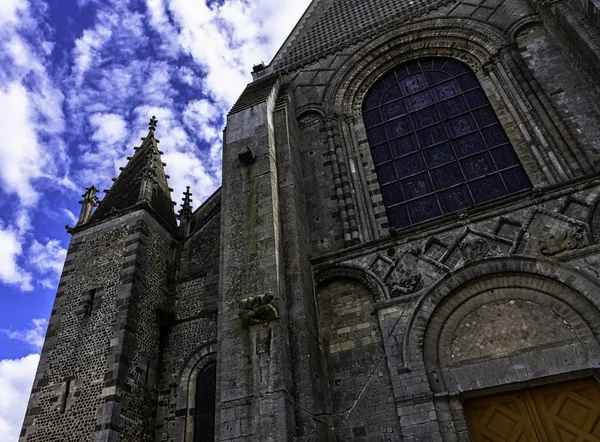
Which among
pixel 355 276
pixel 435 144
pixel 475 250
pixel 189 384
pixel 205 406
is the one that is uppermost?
pixel 435 144

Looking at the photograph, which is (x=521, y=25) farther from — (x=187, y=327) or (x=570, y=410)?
(x=187, y=327)

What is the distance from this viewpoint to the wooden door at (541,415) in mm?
5407

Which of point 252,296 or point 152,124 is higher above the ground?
point 152,124

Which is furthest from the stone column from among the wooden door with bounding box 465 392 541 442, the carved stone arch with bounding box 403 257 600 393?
the wooden door with bounding box 465 392 541 442

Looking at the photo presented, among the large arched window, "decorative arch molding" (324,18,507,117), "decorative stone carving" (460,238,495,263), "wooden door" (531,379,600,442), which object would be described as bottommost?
"wooden door" (531,379,600,442)

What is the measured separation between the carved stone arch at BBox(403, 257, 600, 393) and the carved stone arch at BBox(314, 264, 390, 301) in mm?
691

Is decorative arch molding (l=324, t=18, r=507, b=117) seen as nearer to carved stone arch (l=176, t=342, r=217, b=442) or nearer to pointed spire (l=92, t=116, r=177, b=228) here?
pointed spire (l=92, t=116, r=177, b=228)

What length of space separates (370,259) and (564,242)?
283 cm

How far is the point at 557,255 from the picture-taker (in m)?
6.22

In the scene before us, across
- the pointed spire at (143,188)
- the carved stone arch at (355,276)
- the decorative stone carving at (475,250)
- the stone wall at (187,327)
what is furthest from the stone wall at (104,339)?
the decorative stone carving at (475,250)

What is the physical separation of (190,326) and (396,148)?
5.74m

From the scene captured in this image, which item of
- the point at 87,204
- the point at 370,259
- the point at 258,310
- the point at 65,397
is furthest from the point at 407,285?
the point at 87,204

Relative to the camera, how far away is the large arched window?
825 cm

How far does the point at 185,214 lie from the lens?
1237 centimetres
